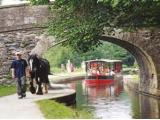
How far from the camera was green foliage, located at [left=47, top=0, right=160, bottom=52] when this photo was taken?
754 inches

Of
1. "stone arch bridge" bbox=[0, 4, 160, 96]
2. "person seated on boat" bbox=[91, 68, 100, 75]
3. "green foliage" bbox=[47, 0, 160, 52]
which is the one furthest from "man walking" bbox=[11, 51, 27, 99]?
"person seated on boat" bbox=[91, 68, 100, 75]

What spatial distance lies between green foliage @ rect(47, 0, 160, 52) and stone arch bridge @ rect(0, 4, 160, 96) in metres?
3.87

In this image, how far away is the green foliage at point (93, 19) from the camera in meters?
19.2

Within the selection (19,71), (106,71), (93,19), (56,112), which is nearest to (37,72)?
(19,71)

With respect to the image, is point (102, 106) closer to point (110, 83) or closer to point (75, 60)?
point (110, 83)

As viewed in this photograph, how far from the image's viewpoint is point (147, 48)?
2553 cm

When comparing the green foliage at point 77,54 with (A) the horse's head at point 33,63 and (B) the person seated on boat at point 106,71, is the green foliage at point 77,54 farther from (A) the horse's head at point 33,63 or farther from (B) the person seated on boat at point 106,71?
(A) the horse's head at point 33,63

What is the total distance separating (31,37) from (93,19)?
19.9 feet

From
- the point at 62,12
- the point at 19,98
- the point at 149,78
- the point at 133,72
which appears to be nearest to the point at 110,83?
the point at 133,72

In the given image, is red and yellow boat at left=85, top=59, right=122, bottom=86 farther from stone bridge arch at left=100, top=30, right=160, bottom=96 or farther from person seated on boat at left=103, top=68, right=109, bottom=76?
stone bridge arch at left=100, top=30, right=160, bottom=96

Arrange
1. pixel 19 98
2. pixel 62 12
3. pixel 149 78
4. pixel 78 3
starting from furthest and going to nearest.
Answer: pixel 149 78
pixel 62 12
pixel 78 3
pixel 19 98

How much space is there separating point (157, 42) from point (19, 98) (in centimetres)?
1019

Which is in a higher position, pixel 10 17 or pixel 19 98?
pixel 10 17

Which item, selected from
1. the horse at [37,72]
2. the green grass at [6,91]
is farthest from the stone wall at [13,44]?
the horse at [37,72]
